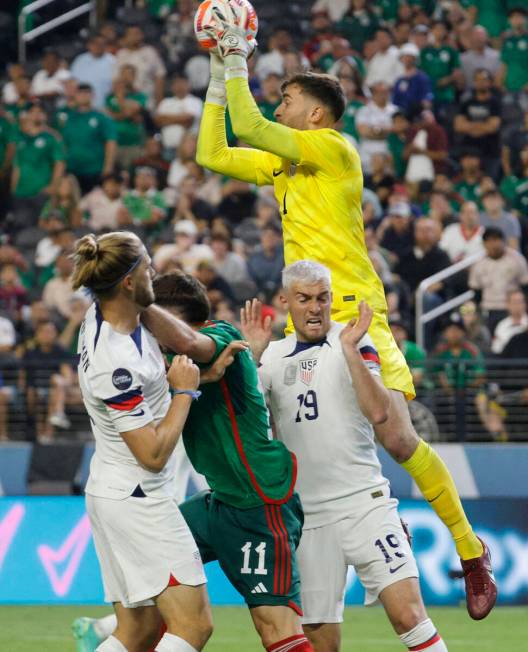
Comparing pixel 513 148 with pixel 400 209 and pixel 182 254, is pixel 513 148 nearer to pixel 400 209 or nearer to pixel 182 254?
pixel 400 209

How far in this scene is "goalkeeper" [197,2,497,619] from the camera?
6.86m

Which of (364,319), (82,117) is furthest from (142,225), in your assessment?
(364,319)

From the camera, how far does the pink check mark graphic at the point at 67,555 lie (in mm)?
10961

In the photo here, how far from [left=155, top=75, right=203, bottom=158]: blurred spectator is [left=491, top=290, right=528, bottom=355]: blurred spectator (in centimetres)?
579

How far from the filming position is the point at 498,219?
15195 millimetres

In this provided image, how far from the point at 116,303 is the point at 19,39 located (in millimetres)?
15769

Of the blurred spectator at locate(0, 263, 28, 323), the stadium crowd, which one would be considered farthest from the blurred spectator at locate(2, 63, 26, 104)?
the blurred spectator at locate(0, 263, 28, 323)

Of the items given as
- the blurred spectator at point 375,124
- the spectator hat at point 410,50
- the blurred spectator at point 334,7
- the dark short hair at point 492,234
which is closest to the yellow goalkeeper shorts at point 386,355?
the dark short hair at point 492,234

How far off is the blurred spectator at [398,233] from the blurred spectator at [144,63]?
4645mm

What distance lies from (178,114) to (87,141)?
116 centimetres

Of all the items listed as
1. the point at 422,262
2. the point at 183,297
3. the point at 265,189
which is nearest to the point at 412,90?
the point at 265,189

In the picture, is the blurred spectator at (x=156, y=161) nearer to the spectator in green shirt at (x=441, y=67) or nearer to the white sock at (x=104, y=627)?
the spectator in green shirt at (x=441, y=67)

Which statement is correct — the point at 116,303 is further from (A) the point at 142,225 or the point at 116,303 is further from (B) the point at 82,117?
(B) the point at 82,117

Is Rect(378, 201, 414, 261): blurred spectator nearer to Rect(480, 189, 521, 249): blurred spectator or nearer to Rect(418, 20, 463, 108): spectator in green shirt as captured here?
Rect(480, 189, 521, 249): blurred spectator
